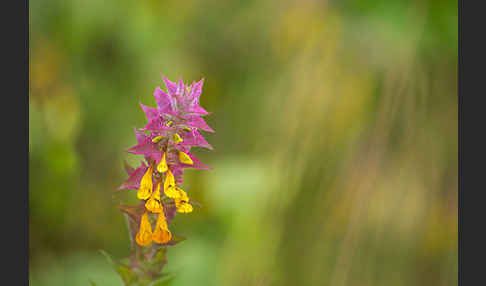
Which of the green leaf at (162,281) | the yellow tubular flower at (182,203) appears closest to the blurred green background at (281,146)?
the green leaf at (162,281)

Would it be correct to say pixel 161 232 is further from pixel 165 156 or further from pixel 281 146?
pixel 281 146

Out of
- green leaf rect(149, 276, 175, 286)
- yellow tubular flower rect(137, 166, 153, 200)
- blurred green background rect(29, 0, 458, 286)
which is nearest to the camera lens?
yellow tubular flower rect(137, 166, 153, 200)

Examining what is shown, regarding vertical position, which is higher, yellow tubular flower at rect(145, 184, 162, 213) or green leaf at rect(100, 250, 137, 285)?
yellow tubular flower at rect(145, 184, 162, 213)

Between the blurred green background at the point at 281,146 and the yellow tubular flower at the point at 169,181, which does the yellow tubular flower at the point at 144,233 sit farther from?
the blurred green background at the point at 281,146

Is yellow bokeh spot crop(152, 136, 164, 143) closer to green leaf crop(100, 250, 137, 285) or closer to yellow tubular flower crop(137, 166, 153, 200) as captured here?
yellow tubular flower crop(137, 166, 153, 200)

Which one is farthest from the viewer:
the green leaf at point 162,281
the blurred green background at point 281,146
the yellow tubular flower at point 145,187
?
the blurred green background at point 281,146

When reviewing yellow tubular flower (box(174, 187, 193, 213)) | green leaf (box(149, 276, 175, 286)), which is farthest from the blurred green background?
yellow tubular flower (box(174, 187, 193, 213))

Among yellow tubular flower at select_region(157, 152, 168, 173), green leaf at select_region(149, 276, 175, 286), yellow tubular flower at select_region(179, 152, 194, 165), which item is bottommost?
green leaf at select_region(149, 276, 175, 286)
